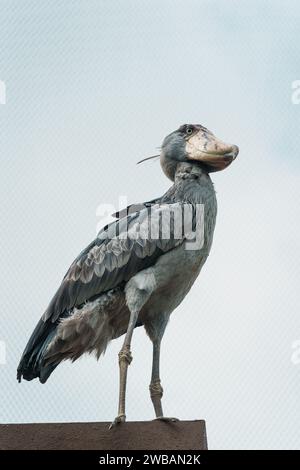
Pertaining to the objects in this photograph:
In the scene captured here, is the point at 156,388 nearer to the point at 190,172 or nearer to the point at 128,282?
the point at 128,282

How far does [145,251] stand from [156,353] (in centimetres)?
90

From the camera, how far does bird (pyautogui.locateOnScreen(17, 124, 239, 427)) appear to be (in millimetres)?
11094

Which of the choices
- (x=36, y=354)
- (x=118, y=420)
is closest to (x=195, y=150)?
(x=36, y=354)

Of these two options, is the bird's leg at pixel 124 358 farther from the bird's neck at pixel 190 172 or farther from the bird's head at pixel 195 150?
the bird's head at pixel 195 150

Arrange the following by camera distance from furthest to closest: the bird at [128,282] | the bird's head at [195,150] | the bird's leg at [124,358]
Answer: the bird's head at [195,150], the bird at [128,282], the bird's leg at [124,358]

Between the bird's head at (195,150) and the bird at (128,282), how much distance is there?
36cm

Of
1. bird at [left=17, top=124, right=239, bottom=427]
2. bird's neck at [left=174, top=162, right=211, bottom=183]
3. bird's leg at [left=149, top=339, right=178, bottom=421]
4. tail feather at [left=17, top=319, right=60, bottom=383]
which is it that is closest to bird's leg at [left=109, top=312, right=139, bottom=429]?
bird at [left=17, top=124, right=239, bottom=427]

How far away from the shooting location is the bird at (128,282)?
11.1 meters

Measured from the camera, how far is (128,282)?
1109 centimetres

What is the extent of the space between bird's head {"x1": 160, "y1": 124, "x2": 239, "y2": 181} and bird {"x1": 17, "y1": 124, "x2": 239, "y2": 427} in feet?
1.18

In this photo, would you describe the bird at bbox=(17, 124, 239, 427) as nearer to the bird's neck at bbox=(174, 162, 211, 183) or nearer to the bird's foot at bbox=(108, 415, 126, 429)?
the bird's neck at bbox=(174, 162, 211, 183)

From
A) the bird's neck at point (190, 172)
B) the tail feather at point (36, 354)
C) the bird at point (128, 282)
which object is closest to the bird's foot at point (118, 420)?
the bird at point (128, 282)

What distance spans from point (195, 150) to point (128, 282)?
1.56 metres
